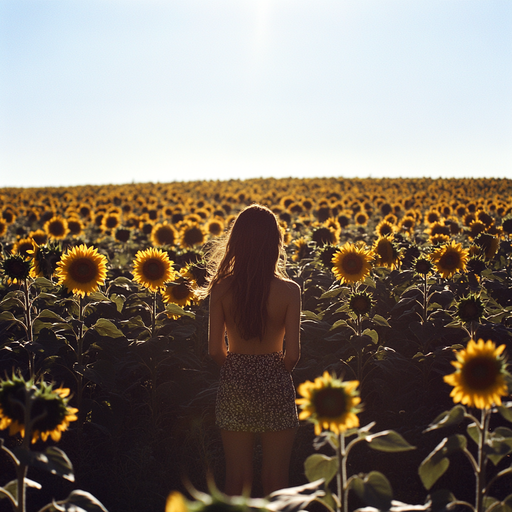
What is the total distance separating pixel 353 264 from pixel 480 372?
338 centimetres

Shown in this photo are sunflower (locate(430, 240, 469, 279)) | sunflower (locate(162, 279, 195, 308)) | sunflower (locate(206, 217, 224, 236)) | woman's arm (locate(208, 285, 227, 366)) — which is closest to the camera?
woman's arm (locate(208, 285, 227, 366))

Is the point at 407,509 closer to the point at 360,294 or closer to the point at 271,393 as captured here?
the point at 271,393

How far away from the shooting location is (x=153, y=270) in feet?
18.6

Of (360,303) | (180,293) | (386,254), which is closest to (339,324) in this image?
(360,303)

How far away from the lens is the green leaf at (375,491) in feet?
7.05

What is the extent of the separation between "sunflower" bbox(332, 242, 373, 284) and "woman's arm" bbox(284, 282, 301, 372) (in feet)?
7.15

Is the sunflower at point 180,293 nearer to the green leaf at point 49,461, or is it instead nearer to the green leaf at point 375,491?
the green leaf at point 49,461

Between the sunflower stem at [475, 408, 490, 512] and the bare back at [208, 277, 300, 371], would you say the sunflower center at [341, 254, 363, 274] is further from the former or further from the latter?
the sunflower stem at [475, 408, 490, 512]

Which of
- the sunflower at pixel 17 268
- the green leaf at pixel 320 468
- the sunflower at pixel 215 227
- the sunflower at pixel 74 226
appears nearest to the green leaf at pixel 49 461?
the green leaf at pixel 320 468

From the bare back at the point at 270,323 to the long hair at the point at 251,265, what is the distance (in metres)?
0.05

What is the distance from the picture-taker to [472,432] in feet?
8.84

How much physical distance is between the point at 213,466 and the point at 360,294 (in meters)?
2.04

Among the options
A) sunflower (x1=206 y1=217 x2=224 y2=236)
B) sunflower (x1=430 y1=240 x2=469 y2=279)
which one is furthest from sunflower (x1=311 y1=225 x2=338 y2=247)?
sunflower (x1=206 y1=217 x2=224 y2=236)

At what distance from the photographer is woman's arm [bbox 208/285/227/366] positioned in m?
3.69
